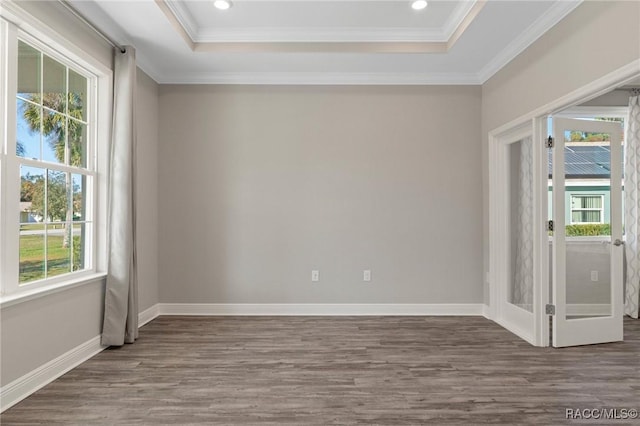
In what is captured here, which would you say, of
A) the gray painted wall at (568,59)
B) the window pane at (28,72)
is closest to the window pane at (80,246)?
the window pane at (28,72)

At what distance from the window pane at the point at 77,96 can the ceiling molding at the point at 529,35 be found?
3.98m

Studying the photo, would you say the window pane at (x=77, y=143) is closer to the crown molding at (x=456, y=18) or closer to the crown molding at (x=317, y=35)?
the crown molding at (x=317, y=35)

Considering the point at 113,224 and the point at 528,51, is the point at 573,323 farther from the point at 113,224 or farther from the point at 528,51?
the point at 113,224

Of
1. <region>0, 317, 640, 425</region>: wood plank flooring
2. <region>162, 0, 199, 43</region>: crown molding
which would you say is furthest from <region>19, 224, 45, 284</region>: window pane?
<region>162, 0, 199, 43</region>: crown molding

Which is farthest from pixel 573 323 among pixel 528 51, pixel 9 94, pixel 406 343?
pixel 9 94

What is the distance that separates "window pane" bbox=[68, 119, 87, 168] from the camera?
114 inches

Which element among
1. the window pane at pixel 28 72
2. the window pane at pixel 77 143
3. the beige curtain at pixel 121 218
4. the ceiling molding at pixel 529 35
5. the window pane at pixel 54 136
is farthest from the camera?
the beige curtain at pixel 121 218

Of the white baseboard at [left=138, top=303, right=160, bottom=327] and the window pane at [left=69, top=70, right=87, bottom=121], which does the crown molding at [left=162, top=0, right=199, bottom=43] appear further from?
the white baseboard at [left=138, top=303, right=160, bottom=327]

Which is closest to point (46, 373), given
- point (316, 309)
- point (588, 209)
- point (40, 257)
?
point (40, 257)

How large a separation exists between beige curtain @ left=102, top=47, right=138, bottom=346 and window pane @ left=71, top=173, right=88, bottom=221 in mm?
199

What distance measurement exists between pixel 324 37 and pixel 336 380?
316 centimetres

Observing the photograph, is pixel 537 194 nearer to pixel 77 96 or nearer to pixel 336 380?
pixel 336 380

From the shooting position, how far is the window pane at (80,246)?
2941 mm

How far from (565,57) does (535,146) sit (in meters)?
0.76
